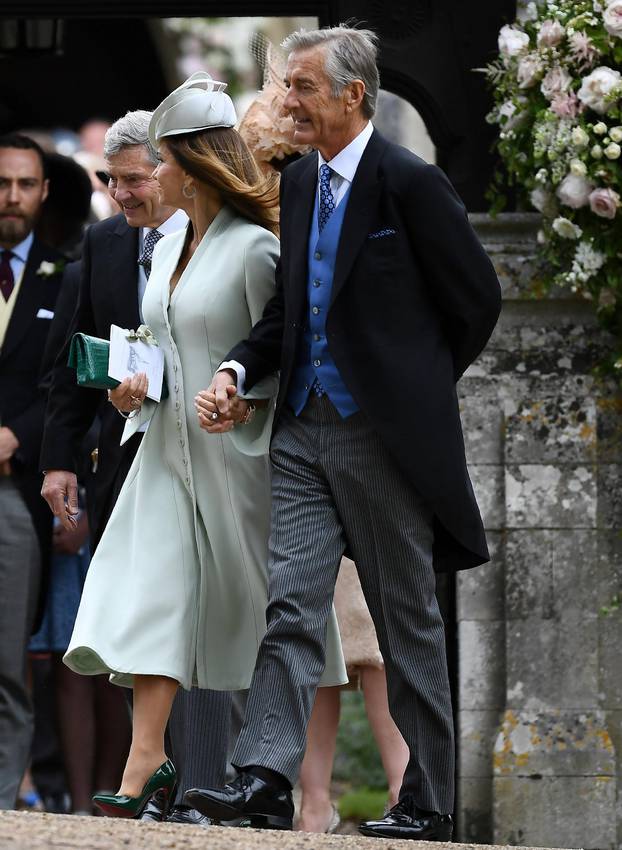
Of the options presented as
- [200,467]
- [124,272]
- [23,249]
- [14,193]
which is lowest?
[200,467]

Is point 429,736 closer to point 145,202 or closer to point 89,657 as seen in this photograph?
point 89,657

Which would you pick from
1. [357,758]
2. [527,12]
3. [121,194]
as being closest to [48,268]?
[121,194]

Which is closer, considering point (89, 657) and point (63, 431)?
point (89, 657)

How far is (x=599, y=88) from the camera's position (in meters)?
6.73

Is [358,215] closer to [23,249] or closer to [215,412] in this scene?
[215,412]

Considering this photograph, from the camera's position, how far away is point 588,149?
6789 millimetres

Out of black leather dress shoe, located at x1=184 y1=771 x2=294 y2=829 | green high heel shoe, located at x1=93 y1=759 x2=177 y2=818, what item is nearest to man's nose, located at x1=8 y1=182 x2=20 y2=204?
green high heel shoe, located at x1=93 y1=759 x2=177 y2=818

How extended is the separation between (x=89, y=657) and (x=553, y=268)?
2513 millimetres

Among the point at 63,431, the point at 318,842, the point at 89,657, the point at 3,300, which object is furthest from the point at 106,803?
the point at 3,300

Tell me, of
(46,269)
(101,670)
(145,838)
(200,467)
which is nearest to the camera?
(145,838)

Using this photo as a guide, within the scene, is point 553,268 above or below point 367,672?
above

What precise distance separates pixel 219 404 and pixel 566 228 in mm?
2012

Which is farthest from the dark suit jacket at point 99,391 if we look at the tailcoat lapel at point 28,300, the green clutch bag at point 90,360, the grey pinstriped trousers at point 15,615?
the tailcoat lapel at point 28,300

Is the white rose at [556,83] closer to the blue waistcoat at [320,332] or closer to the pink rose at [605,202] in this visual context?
the pink rose at [605,202]
